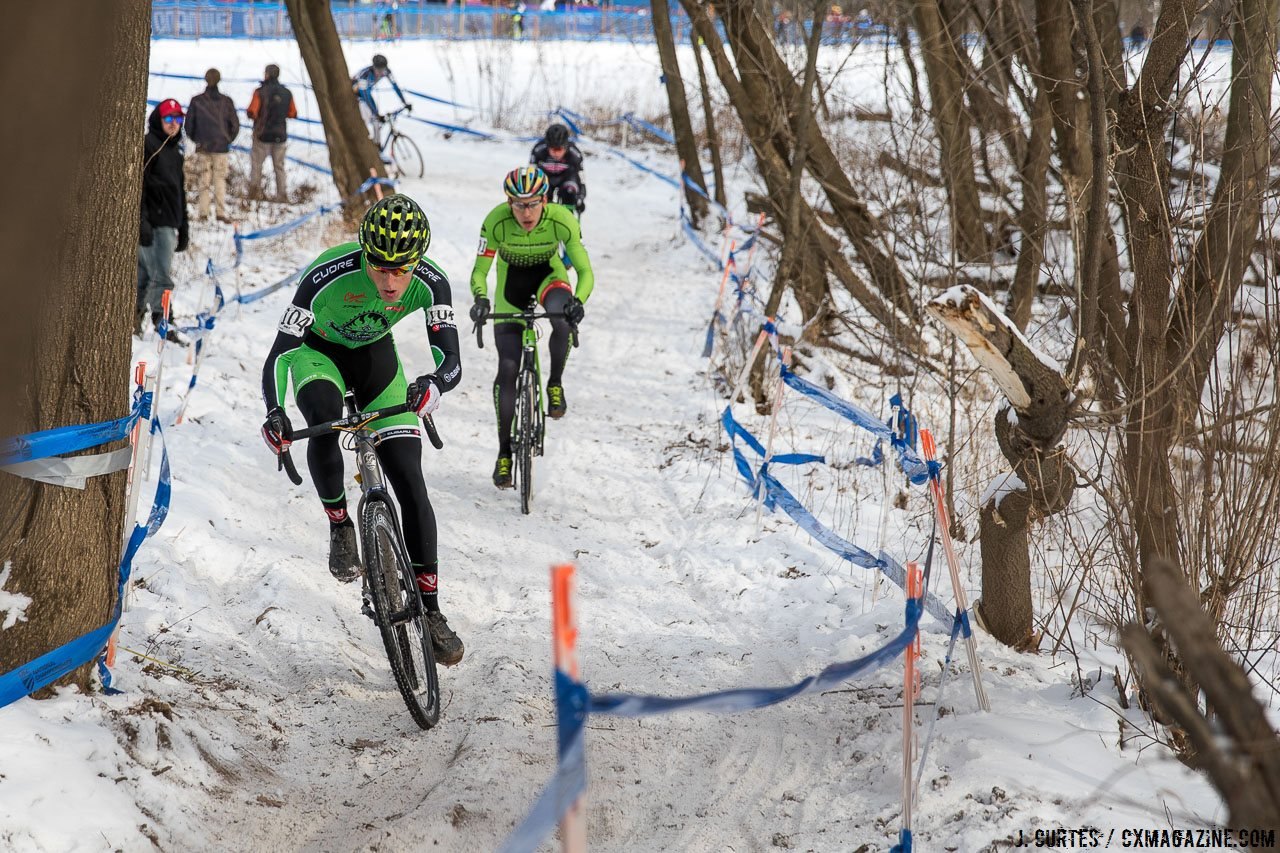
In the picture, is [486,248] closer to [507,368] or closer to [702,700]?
[507,368]

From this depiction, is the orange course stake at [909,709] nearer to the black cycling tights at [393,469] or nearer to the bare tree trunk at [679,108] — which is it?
the black cycling tights at [393,469]

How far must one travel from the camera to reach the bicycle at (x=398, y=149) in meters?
20.3

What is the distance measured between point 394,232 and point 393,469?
1.06 meters

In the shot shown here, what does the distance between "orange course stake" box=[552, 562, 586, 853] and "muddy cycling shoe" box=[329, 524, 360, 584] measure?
311 cm

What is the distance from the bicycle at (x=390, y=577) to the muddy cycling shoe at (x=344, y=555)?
0.31 m

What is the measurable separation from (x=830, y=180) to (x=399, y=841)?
8.21 m

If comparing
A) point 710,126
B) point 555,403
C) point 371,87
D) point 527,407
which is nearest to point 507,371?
point 527,407

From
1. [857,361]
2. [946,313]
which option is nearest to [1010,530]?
[946,313]

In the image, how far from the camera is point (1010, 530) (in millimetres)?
4598

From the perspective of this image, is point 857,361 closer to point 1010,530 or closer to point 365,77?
point 1010,530

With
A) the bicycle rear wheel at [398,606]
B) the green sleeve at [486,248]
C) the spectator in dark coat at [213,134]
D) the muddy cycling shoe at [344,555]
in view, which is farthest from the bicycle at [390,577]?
the spectator in dark coat at [213,134]

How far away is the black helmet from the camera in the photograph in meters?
13.6

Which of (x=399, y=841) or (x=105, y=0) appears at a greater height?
(x=105, y=0)

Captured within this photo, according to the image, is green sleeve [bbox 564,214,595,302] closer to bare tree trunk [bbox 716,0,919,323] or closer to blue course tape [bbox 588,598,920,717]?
bare tree trunk [bbox 716,0,919,323]
